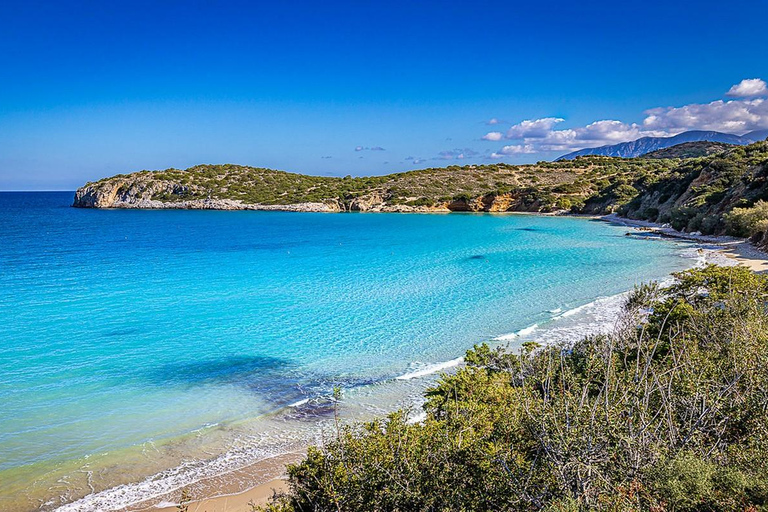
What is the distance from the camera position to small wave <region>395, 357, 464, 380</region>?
472 inches

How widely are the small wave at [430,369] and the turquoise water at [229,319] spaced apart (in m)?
0.20

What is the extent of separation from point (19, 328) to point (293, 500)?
14.8 metres

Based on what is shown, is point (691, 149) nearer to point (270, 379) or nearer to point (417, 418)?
point (417, 418)

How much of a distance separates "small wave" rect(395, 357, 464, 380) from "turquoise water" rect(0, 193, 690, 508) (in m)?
0.20

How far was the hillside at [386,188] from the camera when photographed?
7594 centimetres


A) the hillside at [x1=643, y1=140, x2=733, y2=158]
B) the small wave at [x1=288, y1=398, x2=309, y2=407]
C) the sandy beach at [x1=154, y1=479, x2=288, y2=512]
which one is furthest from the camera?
the hillside at [x1=643, y1=140, x2=733, y2=158]

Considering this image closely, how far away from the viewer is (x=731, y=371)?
618 centimetres

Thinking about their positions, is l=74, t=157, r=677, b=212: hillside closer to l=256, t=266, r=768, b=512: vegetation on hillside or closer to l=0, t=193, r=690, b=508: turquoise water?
l=0, t=193, r=690, b=508: turquoise water

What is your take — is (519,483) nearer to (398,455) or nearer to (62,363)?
(398,455)

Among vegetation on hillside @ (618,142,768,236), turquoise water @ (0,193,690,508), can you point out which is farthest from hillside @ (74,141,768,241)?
turquoise water @ (0,193,690,508)

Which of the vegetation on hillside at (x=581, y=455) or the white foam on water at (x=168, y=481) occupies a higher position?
the vegetation on hillside at (x=581, y=455)

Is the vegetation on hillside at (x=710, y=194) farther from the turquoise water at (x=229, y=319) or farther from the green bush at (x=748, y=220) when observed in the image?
the turquoise water at (x=229, y=319)

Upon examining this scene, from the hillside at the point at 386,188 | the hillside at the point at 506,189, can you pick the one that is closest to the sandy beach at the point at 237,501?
the hillside at the point at 506,189

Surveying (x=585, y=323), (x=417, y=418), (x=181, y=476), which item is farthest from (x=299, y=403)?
(x=585, y=323)
